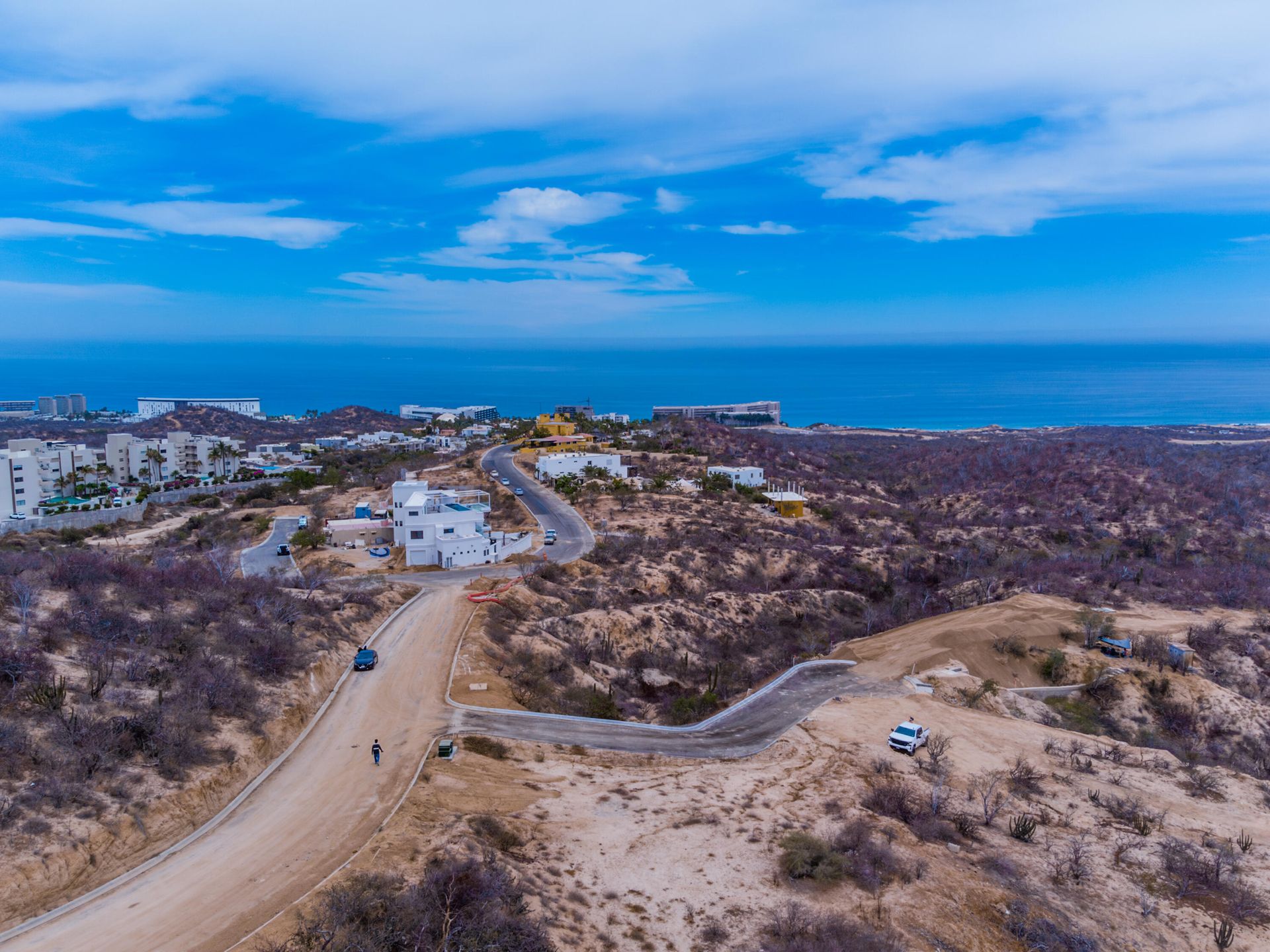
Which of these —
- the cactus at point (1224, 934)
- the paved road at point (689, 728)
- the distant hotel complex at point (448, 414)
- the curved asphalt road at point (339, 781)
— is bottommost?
the paved road at point (689, 728)

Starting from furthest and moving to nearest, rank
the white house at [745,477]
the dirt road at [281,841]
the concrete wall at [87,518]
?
1. the white house at [745,477]
2. the concrete wall at [87,518]
3. the dirt road at [281,841]

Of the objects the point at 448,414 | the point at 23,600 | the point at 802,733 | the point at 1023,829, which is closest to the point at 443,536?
the point at 23,600

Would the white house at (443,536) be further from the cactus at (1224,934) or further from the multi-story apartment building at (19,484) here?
the multi-story apartment building at (19,484)

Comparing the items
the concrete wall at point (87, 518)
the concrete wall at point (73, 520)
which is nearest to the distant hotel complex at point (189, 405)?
the concrete wall at point (87, 518)

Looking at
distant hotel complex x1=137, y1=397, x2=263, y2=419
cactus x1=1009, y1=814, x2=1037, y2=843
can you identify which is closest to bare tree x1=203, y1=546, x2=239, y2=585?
cactus x1=1009, y1=814, x2=1037, y2=843

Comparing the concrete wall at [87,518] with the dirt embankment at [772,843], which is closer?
the dirt embankment at [772,843]

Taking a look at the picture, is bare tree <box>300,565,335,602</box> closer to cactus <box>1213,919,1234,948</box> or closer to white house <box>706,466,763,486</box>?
cactus <box>1213,919,1234,948</box>
